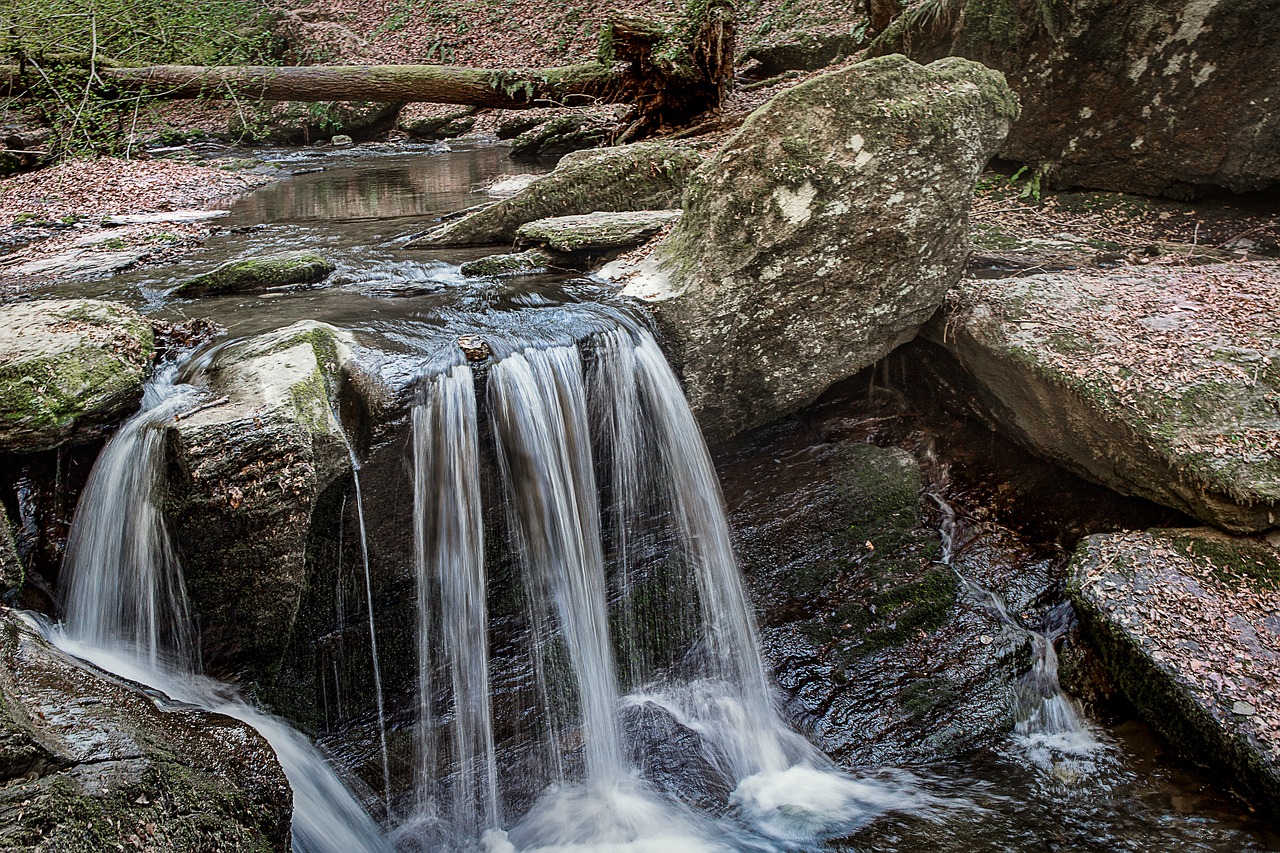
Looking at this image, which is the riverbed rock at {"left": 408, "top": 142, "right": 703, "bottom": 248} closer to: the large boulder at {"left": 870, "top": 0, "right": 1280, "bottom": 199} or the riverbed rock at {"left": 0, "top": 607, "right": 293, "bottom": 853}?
the large boulder at {"left": 870, "top": 0, "right": 1280, "bottom": 199}

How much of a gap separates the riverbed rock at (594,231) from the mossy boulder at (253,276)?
1632 mm

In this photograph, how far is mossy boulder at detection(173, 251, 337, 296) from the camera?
18.5 feet

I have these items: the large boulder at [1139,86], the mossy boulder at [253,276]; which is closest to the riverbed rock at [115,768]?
the mossy boulder at [253,276]

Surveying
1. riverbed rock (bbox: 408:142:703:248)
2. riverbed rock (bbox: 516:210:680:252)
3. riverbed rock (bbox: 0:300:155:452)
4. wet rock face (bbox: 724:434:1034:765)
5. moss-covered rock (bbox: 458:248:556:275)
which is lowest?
wet rock face (bbox: 724:434:1034:765)

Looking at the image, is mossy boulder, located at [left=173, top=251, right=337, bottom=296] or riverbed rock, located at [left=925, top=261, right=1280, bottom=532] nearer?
riverbed rock, located at [left=925, top=261, right=1280, bottom=532]

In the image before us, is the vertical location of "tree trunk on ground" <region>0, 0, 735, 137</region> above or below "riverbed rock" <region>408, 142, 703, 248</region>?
above

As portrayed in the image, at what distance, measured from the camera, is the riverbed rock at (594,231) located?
19.7 feet

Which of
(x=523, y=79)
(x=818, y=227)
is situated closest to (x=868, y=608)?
(x=818, y=227)

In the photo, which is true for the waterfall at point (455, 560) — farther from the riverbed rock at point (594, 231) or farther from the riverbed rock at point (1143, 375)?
the riverbed rock at point (1143, 375)

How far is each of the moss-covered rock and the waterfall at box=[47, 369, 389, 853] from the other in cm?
276

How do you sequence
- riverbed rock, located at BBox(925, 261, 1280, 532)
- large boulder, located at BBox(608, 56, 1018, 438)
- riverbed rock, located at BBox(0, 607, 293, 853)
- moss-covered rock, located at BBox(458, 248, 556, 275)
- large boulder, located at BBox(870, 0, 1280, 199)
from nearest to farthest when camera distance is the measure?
riverbed rock, located at BBox(0, 607, 293, 853) → riverbed rock, located at BBox(925, 261, 1280, 532) → large boulder, located at BBox(608, 56, 1018, 438) → moss-covered rock, located at BBox(458, 248, 556, 275) → large boulder, located at BBox(870, 0, 1280, 199)

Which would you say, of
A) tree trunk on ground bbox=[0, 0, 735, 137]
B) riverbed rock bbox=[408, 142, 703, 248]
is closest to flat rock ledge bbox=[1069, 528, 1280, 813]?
riverbed rock bbox=[408, 142, 703, 248]

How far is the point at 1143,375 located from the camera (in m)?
4.82

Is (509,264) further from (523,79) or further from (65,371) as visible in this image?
(523,79)
